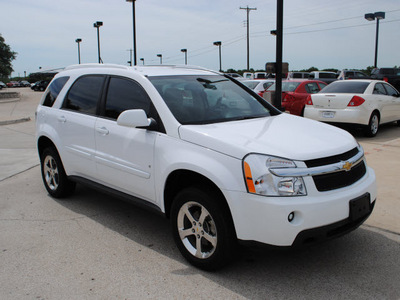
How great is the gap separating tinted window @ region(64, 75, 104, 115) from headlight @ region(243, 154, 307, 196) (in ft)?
7.70

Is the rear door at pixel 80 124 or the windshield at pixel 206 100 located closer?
the windshield at pixel 206 100

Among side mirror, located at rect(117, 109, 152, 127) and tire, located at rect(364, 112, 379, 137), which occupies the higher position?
side mirror, located at rect(117, 109, 152, 127)

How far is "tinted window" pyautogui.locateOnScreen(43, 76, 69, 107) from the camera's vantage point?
17.9 feet

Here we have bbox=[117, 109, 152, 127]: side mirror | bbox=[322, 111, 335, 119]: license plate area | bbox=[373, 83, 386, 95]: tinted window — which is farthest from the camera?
bbox=[373, 83, 386, 95]: tinted window

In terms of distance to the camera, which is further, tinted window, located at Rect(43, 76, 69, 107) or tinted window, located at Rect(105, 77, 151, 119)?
tinted window, located at Rect(43, 76, 69, 107)

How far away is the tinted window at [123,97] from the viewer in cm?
414

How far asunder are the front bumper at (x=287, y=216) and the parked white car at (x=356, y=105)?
25.1 ft

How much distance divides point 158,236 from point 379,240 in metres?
2.26

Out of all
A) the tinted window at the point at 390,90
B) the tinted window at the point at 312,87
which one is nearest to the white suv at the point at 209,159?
the tinted window at the point at 390,90

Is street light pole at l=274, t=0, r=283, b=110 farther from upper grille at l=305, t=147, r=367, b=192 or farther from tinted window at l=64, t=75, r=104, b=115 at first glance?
upper grille at l=305, t=147, r=367, b=192

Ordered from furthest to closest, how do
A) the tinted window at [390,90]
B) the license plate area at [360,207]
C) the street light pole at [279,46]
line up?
1. the tinted window at [390,90]
2. the street light pole at [279,46]
3. the license plate area at [360,207]

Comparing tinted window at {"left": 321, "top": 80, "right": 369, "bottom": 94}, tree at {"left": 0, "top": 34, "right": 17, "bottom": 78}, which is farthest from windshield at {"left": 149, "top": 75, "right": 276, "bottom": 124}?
tree at {"left": 0, "top": 34, "right": 17, "bottom": 78}

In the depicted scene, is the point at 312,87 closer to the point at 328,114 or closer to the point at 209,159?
the point at 328,114

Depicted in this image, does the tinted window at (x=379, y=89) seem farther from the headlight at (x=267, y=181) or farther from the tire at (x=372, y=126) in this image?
the headlight at (x=267, y=181)
